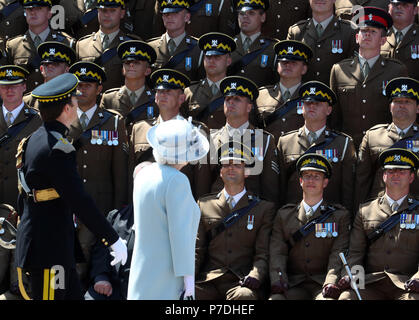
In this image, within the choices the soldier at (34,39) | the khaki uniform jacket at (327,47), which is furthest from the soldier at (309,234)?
the soldier at (34,39)

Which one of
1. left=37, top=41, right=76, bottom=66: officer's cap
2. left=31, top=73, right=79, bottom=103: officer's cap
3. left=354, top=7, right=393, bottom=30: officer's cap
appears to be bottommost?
left=37, top=41, right=76, bottom=66: officer's cap

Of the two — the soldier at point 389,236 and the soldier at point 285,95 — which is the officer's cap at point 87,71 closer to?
the soldier at point 285,95

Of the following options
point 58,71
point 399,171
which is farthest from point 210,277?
point 58,71

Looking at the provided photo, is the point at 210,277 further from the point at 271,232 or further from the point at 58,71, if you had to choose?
the point at 58,71

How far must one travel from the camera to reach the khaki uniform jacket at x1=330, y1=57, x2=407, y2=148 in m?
9.23

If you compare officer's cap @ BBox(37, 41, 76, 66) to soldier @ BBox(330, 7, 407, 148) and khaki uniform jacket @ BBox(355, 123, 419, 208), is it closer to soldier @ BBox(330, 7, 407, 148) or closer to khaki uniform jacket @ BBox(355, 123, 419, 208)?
soldier @ BBox(330, 7, 407, 148)

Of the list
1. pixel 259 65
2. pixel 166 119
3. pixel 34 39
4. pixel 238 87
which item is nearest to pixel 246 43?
pixel 259 65

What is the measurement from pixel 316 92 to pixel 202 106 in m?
1.29

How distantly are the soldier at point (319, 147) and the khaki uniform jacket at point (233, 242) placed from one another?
0.52m

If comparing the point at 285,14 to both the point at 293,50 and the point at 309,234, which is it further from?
the point at 309,234

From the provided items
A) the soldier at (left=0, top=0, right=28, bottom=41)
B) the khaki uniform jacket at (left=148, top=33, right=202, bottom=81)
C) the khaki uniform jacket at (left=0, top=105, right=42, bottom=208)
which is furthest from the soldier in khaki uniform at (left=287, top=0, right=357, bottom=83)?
the soldier at (left=0, top=0, right=28, bottom=41)

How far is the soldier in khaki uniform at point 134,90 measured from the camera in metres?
9.66

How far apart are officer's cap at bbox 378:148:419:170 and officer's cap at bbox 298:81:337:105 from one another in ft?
3.20

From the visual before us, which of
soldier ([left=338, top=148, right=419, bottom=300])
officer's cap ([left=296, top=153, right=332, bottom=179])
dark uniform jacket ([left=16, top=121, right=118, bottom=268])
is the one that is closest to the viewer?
dark uniform jacket ([left=16, top=121, right=118, bottom=268])
